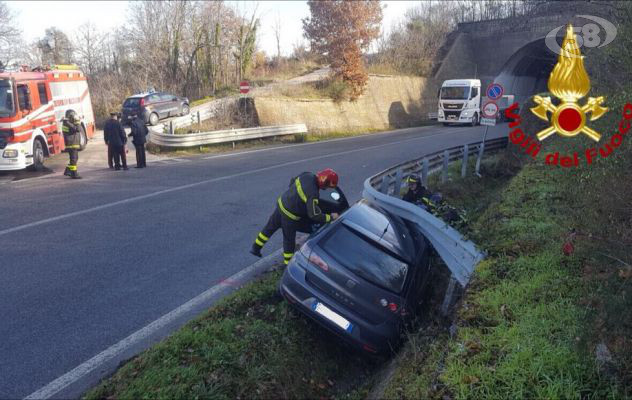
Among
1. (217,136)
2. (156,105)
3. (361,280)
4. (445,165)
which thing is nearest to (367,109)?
(156,105)

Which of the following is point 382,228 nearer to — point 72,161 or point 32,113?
point 72,161

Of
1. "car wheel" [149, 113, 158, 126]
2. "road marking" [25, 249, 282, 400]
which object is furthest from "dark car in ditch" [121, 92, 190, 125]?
"road marking" [25, 249, 282, 400]

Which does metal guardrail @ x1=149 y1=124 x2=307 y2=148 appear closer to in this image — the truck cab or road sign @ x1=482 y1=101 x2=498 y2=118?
road sign @ x1=482 y1=101 x2=498 y2=118

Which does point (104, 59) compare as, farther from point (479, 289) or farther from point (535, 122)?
point (479, 289)

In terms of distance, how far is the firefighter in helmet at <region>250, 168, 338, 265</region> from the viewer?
6.31 m

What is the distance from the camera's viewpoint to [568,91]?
4.88 meters

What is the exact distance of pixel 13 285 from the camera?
5840 millimetres

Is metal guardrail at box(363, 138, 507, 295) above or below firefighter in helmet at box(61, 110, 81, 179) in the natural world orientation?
below

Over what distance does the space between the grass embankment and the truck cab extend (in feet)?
81.7

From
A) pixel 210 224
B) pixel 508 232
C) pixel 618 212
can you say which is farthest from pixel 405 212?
pixel 210 224

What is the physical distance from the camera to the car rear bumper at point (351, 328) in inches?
187

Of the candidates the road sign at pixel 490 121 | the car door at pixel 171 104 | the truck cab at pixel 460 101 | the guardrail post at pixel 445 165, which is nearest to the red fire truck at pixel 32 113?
the car door at pixel 171 104

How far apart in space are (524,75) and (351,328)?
37.8 meters

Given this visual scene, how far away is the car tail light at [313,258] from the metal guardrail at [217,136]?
556 inches
